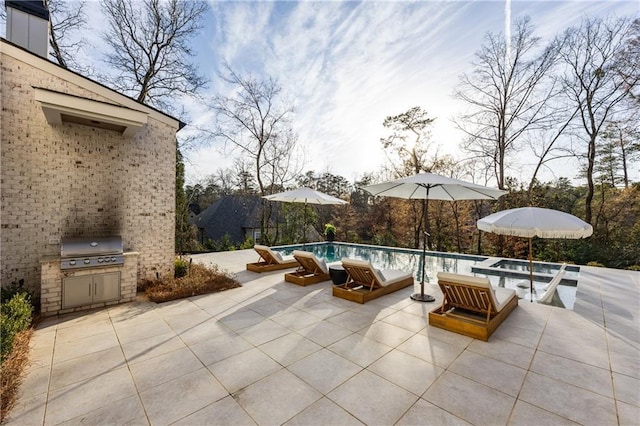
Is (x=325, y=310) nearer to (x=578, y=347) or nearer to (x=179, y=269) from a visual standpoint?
(x=578, y=347)

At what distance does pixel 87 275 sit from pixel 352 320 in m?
4.91

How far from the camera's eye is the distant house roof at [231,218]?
20.7 metres

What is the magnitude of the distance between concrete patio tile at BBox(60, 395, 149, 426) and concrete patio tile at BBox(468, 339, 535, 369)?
390 cm

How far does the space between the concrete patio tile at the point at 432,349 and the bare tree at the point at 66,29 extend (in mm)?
14853

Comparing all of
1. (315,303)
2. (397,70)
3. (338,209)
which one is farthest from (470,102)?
(315,303)

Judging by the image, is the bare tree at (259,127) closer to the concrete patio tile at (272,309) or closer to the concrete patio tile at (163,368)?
the concrete patio tile at (272,309)

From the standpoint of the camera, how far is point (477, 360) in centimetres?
331

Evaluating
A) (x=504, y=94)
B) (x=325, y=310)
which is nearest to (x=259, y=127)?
(x=325, y=310)

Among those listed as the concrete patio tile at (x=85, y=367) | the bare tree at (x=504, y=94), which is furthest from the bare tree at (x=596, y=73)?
the concrete patio tile at (x=85, y=367)

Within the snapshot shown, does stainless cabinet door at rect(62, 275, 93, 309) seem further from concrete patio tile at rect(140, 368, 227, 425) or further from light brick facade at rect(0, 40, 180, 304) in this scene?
concrete patio tile at rect(140, 368, 227, 425)

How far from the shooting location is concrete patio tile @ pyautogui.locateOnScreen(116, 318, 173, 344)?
3799 millimetres

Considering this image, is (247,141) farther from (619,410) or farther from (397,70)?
(619,410)

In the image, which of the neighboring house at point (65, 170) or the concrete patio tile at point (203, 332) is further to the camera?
the neighboring house at point (65, 170)

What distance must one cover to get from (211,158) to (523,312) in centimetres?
1637
